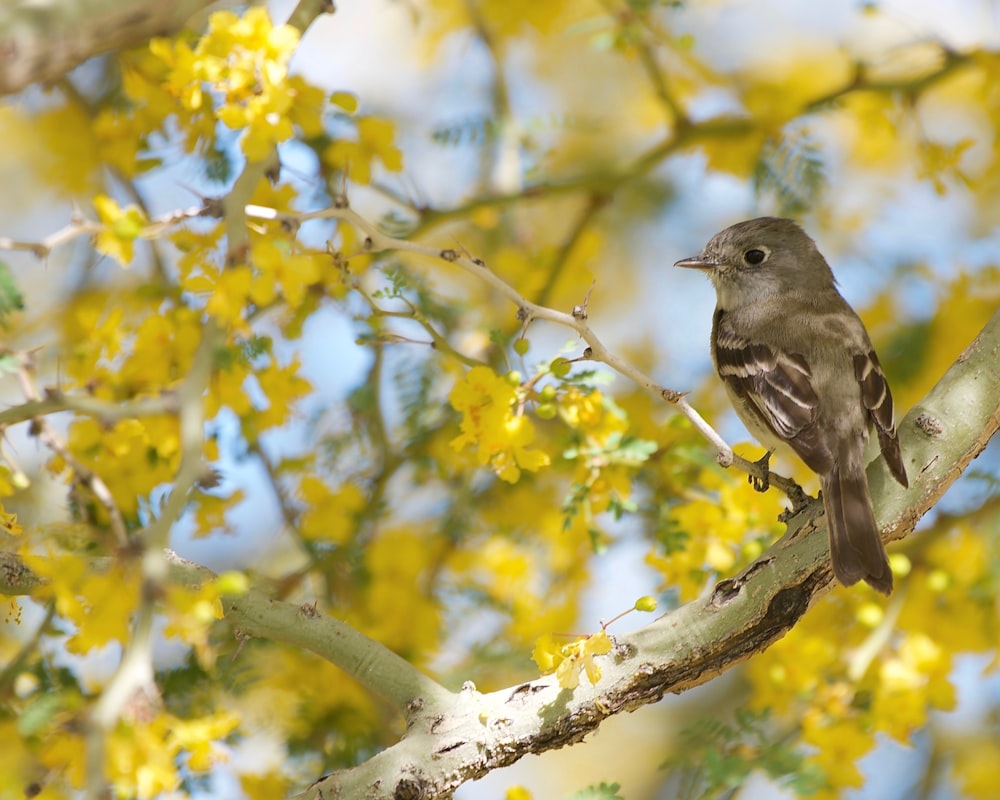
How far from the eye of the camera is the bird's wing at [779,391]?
349 cm

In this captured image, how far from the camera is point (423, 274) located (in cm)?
397

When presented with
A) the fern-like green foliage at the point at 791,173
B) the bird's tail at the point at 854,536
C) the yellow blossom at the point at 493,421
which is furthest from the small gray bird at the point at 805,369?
the yellow blossom at the point at 493,421

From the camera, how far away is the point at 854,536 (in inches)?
108

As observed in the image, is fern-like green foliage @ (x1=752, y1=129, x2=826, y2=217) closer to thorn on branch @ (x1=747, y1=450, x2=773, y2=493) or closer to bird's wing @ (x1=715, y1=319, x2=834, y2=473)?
bird's wing @ (x1=715, y1=319, x2=834, y2=473)

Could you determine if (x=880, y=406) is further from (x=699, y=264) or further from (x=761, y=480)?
(x=699, y=264)

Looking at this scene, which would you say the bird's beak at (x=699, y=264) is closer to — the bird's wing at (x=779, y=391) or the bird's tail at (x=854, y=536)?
the bird's wing at (x=779, y=391)

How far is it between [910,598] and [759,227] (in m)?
1.58

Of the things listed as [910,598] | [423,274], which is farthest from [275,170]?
[910,598]

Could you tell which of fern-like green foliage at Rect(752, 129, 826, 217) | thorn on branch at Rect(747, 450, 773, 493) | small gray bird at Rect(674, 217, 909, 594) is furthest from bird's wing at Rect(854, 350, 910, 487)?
fern-like green foliage at Rect(752, 129, 826, 217)

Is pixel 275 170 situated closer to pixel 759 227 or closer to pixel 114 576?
pixel 114 576

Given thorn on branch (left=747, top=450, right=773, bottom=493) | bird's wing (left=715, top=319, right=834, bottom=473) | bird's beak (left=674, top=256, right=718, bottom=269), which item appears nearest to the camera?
thorn on branch (left=747, top=450, right=773, bottom=493)

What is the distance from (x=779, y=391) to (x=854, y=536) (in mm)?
1070

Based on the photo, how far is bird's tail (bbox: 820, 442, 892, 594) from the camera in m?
2.67

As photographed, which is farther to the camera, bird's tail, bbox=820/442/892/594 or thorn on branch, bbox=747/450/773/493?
thorn on branch, bbox=747/450/773/493
